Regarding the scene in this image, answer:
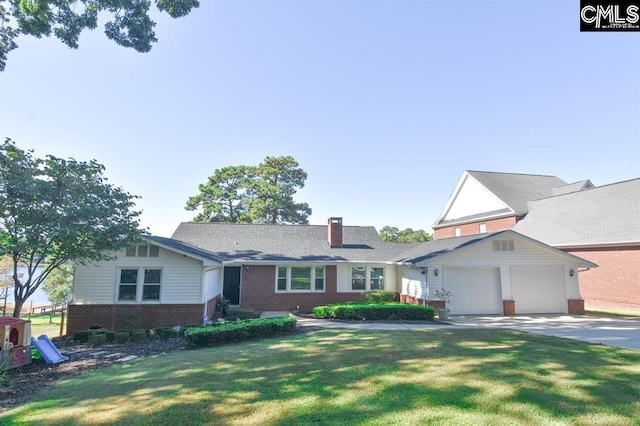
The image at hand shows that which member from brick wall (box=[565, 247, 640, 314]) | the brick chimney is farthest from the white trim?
brick wall (box=[565, 247, 640, 314])

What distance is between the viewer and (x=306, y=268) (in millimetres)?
17766

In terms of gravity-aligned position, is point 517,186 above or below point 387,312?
above

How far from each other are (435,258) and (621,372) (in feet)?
28.6

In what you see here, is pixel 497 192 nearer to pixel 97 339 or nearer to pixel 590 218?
pixel 590 218

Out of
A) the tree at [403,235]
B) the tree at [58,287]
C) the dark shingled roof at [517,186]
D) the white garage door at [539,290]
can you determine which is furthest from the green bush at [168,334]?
the tree at [403,235]

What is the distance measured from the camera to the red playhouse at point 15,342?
24.6 ft

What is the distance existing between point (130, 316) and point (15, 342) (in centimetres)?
430

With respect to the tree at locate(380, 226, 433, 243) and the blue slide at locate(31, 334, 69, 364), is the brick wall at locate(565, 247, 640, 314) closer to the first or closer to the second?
the blue slide at locate(31, 334, 69, 364)

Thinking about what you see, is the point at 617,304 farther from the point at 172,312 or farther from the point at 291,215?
the point at 291,215

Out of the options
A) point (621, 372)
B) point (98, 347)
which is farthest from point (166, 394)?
point (621, 372)

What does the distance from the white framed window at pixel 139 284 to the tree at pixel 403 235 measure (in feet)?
125

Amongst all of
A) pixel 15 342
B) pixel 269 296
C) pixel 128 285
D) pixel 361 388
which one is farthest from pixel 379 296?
pixel 15 342

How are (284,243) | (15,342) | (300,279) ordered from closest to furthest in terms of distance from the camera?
1. (15,342)
2. (300,279)
3. (284,243)

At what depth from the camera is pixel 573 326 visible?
39.0ft
